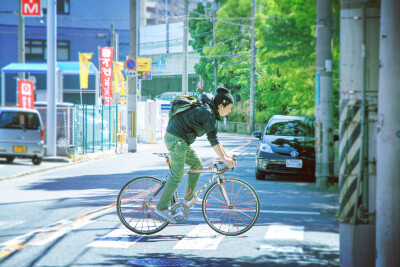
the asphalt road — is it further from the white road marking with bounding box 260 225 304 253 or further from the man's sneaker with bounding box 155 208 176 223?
the man's sneaker with bounding box 155 208 176 223

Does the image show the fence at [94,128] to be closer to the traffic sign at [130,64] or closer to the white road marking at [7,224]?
the traffic sign at [130,64]

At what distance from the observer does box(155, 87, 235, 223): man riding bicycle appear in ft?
12.5

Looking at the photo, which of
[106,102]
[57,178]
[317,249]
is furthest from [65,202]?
[106,102]

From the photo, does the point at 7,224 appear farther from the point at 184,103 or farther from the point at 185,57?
the point at 185,57

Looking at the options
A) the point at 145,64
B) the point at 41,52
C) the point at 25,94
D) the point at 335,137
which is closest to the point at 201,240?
the point at 145,64

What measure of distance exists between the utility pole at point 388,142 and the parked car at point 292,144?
0.51 m

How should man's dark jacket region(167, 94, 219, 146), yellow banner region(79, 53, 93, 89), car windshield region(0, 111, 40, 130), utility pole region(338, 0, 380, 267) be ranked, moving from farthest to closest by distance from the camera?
yellow banner region(79, 53, 93, 89) → car windshield region(0, 111, 40, 130) → man's dark jacket region(167, 94, 219, 146) → utility pole region(338, 0, 380, 267)

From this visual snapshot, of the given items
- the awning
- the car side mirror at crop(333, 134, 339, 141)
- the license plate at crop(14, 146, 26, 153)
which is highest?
the awning

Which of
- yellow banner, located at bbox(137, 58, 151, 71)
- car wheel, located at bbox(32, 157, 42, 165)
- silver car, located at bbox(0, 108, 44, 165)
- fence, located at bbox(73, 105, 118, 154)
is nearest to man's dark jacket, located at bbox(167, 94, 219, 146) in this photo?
yellow banner, located at bbox(137, 58, 151, 71)

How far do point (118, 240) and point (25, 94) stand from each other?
31.7 feet

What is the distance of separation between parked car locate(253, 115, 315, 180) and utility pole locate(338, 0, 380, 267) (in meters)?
0.21

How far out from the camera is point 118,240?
4.91m

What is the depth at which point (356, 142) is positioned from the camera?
2.70m

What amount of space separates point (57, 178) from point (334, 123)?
848 cm
